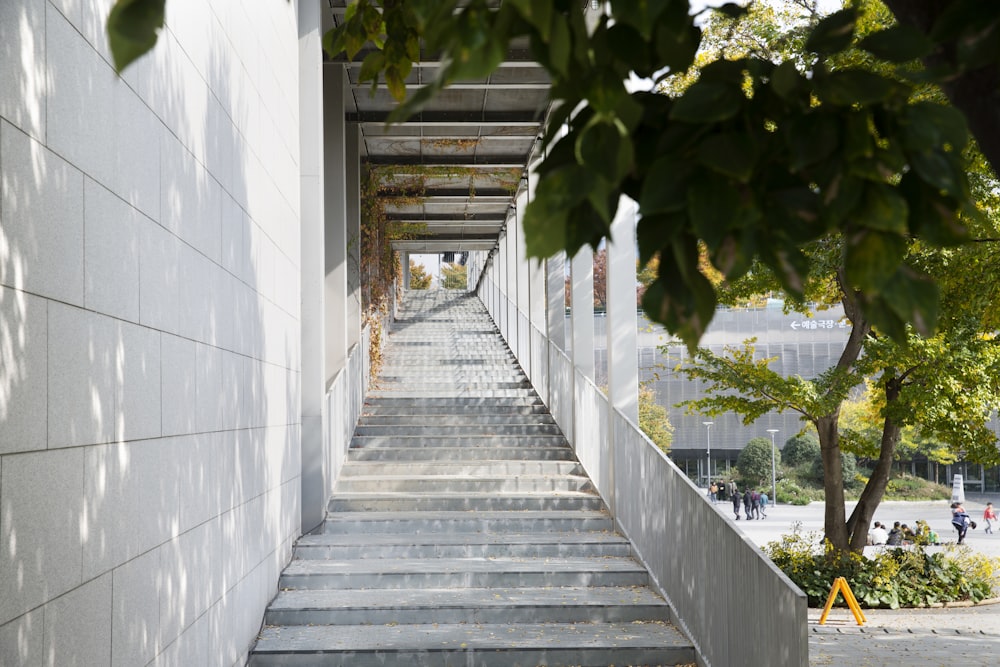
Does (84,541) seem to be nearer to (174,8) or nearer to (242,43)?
(174,8)

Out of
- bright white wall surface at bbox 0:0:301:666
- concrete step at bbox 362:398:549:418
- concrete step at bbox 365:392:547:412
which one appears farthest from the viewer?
concrete step at bbox 365:392:547:412

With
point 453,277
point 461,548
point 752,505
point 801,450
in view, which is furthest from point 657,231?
point 453,277

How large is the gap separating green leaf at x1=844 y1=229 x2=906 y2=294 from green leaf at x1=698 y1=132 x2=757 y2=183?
0.13m

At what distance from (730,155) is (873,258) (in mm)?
170

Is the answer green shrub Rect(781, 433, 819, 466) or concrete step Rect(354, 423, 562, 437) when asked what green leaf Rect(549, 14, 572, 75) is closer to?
concrete step Rect(354, 423, 562, 437)

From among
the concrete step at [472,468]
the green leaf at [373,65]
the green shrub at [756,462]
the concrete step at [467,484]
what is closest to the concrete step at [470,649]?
the concrete step at [467,484]

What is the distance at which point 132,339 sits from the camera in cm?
351

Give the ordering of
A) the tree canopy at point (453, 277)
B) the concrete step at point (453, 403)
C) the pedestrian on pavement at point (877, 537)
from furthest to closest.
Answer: the tree canopy at point (453, 277), the pedestrian on pavement at point (877, 537), the concrete step at point (453, 403)

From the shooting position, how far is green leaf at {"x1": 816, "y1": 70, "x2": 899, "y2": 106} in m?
1.03

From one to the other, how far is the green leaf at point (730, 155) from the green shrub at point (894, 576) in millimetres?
12418

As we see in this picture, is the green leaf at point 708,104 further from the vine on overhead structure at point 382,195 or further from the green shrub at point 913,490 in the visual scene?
the green shrub at point 913,490

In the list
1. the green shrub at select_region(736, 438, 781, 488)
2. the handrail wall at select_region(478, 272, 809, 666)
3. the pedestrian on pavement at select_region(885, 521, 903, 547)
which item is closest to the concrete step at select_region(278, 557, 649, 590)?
the handrail wall at select_region(478, 272, 809, 666)

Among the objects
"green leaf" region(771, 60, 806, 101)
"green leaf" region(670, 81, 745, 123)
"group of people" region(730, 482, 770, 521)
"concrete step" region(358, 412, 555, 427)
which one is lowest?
"group of people" region(730, 482, 770, 521)

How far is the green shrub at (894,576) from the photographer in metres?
12.7
